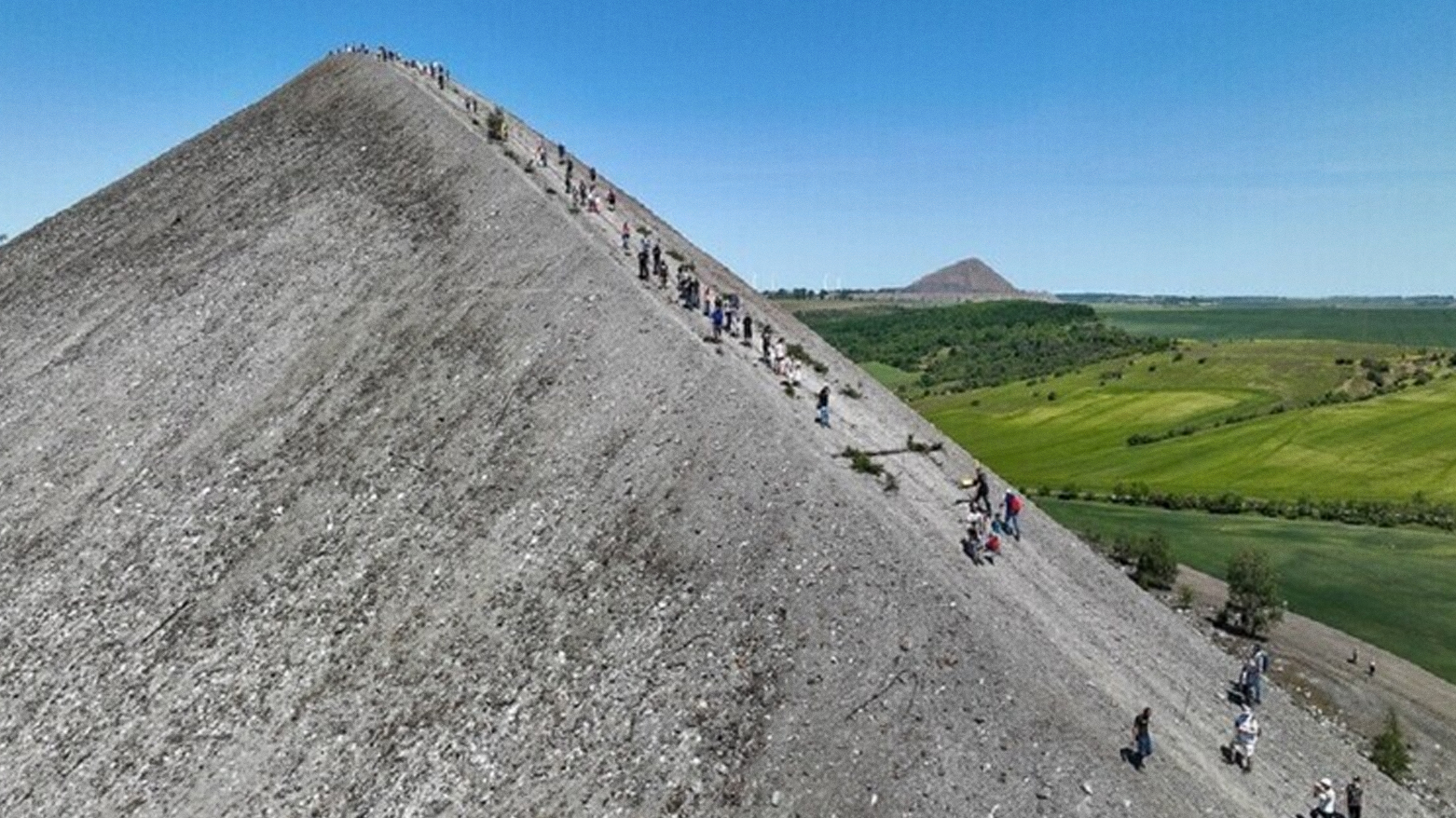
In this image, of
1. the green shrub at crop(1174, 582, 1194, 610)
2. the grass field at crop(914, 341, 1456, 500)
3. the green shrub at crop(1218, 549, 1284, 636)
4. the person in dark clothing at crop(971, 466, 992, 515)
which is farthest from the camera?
the grass field at crop(914, 341, 1456, 500)

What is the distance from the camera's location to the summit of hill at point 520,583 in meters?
19.6

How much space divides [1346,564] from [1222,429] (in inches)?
1921

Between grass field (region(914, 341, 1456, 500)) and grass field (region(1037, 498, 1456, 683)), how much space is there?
11.3 metres

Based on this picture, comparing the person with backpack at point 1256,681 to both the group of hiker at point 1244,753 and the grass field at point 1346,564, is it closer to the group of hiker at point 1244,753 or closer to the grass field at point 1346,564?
the group of hiker at point 1244,753

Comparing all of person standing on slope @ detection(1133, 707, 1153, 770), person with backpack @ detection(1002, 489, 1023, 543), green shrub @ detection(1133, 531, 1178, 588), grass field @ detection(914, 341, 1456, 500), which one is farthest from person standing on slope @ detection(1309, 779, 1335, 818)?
grass field @ detection(914, 341, 1456, 500)

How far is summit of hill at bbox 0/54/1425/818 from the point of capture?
19.6m

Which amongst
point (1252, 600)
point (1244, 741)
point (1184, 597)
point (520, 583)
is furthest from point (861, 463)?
point (1184, 597)

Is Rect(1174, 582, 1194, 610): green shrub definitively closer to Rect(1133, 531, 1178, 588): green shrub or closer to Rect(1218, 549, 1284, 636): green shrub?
Rect(1133, 531, 1178, 588): green shrub

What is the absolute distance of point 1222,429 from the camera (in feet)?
387

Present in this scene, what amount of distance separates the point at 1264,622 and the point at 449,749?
4935cm

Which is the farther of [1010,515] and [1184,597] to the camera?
[1184,597]

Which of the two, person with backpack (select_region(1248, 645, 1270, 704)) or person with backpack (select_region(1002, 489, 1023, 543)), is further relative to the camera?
person with backpack (select_region(1248, 645, 1270, 704))

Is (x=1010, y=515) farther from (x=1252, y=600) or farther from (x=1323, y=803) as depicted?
(x=1252, y=600)

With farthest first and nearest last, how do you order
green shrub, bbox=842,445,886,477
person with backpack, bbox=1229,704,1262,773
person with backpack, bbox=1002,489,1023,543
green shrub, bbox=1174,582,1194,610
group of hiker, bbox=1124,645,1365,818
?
green shrub, bbox=1174,582,1194,610 < person with backpack, bbox=1002,489,1023,543 < green shrub, bbox=842,445,886,477 < person with backpack, bbox=1229,704,1262,773 < group of hiker, bbox=1124,645,1365,818
